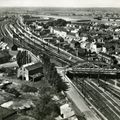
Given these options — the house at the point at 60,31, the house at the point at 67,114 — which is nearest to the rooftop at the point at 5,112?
the house at the point at 67,114

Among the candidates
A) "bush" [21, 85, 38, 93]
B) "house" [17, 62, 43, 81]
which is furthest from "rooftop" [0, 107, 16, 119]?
"house" [17, 62, 43, 81]

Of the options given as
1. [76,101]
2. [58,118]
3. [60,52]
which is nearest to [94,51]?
[60,52]

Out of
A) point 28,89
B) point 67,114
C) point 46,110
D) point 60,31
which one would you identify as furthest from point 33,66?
point 60,31

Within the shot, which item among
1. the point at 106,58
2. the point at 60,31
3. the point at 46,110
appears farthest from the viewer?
the point at 60,31

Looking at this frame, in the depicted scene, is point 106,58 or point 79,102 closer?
point 79,102

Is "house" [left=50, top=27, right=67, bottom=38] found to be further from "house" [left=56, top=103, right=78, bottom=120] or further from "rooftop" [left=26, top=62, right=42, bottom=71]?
"house" [left=56, top=103, right=78, bottom=120]

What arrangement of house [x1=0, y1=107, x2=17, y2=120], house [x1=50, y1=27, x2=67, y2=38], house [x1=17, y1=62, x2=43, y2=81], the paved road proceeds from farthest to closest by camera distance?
house [x1=50, y1=27, x2=67, y2=38] → house [x1=17, y1=62, x2=43, y2=81] → the paved road → house [x1=0, y1=107, x2=17, y2=120]

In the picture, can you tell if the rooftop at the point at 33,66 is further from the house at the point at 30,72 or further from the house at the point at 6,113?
the house at the point at 6,113

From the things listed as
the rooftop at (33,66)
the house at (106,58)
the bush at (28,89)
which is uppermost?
the rooftop at (33,66)

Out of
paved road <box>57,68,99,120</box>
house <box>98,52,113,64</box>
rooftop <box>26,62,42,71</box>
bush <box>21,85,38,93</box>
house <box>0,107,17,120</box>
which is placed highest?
rooftop <box>26,62,42,71</box>

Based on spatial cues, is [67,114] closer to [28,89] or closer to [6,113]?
[6,113]

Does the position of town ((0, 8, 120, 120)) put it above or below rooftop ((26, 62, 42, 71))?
below
